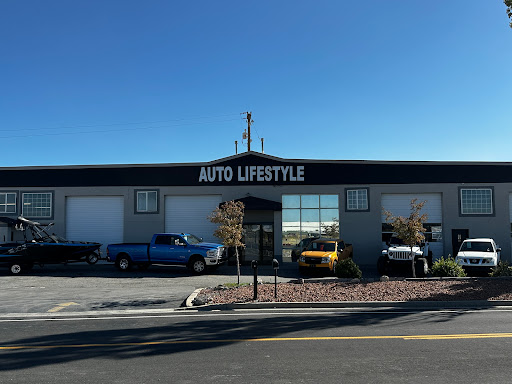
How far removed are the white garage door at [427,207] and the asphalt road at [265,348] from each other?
13.9m

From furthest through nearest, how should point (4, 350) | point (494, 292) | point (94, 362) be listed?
point (494, 292), point (4, 350), point (94, 362)

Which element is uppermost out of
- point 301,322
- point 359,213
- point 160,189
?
point 160,189

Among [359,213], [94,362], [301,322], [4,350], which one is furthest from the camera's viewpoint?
[359,213]

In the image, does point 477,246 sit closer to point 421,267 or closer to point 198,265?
point 421,267

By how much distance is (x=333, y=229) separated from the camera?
23.7 m

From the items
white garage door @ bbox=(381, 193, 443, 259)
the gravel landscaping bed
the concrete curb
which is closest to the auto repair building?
white garage door @ bbox=(381, 193, 443, 259)

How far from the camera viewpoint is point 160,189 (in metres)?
24.7

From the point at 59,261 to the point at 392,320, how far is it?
1689 centimetres

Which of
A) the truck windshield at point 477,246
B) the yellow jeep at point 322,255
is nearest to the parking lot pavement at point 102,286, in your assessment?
the yellow jeep at point 322,255

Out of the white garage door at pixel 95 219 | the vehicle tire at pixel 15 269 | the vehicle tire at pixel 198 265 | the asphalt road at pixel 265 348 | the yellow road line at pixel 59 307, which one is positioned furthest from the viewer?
the white garage door at pixel 95 219

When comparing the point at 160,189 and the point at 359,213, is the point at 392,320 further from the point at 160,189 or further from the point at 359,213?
the point at 160,189

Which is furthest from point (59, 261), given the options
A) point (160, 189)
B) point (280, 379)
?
point (280, 379)

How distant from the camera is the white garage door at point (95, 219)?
82.4 feet

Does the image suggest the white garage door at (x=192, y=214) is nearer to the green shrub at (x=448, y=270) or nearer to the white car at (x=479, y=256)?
the green shrub at (x=448, y=270)
